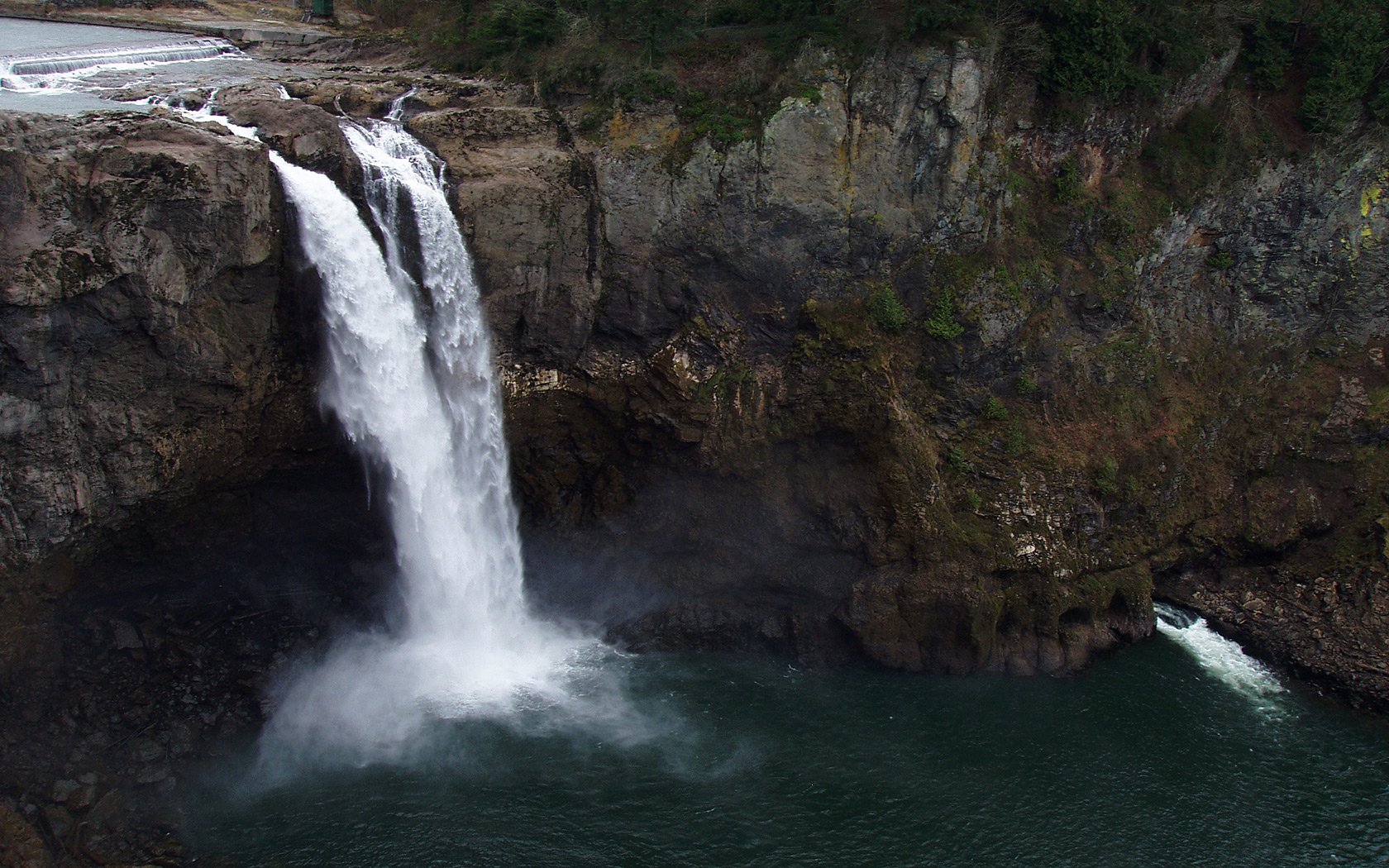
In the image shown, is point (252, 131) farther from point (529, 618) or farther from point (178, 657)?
point (529, 618)

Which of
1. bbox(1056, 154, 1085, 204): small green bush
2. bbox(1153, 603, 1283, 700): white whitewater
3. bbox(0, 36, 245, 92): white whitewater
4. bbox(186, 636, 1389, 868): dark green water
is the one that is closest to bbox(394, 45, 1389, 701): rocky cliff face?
bbox(1056, 154, 1085, 204): small green bush

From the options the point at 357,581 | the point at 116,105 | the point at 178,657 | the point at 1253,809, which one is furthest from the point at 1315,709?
the point at 116,105

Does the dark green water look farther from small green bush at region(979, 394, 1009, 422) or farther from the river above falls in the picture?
the river above falls

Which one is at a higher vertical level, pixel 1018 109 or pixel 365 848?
pixel 1018 109

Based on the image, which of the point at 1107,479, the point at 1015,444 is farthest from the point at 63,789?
the point at 1107,479

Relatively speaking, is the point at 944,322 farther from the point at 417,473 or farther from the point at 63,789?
the point at 63,789
